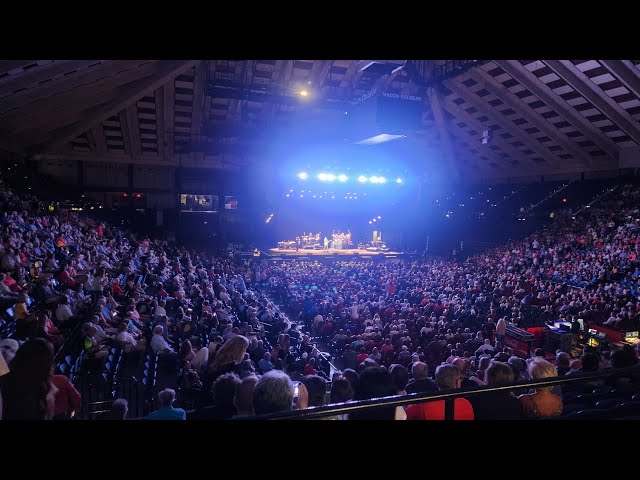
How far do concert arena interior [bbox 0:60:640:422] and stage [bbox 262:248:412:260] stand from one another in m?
0.17

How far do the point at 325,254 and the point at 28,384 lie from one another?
2286cm

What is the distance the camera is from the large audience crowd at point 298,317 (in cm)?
339

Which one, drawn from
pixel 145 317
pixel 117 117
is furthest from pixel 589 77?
pixel 117 117

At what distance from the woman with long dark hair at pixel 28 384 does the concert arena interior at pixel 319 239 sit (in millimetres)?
14

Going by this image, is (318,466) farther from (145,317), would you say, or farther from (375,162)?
(375,162)

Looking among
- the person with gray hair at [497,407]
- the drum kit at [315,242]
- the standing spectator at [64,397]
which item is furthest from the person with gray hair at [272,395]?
the drum kit at [315,242]

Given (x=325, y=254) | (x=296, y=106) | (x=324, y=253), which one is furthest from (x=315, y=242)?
(x=296, y=106)

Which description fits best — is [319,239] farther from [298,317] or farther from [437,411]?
[437,411]

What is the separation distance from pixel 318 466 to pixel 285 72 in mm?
16479

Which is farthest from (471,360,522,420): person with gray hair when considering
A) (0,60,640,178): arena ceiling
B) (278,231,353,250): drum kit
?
(278,231,353,250): drum kit

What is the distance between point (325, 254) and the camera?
25.7 metres

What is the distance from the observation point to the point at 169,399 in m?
3.41

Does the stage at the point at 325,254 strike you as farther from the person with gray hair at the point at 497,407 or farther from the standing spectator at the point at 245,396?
the person with gray hair at the point at 497,407

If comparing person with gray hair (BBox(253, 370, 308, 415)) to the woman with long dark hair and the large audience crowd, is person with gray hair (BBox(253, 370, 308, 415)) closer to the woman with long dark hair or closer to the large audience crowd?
the large audience crowd
